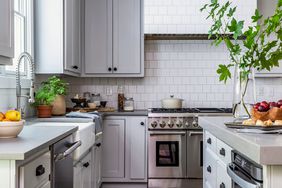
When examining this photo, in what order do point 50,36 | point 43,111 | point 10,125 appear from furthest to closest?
point 50,36 < point 43,111 < point 10,125

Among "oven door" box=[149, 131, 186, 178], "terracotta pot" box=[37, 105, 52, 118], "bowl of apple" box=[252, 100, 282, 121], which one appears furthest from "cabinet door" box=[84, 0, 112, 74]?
"bowl of apple" box=[252, 100, 282, 121]

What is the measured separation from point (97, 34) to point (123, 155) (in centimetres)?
149

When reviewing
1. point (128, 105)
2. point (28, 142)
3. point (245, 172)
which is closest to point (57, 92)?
point (128, 105)

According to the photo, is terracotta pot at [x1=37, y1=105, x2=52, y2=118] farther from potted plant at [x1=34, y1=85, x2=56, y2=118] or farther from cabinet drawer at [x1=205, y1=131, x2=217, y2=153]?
cabinet drawer at [x1=205, y1=131, x2=217, y2=153]

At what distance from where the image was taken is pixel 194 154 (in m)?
4.02

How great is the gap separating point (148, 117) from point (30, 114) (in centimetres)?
126

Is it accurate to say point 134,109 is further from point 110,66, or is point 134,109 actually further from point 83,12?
point 83,12

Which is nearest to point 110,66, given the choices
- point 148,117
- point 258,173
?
point 148,117

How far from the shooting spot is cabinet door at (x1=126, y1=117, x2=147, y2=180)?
419 cm

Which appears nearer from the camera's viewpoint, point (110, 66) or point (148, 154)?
point (148, 154)

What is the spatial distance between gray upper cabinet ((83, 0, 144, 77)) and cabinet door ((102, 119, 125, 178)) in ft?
2.54

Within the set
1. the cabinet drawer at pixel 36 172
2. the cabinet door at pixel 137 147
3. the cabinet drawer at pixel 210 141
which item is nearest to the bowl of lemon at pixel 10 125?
the cabinet drawer at pixel 36 172

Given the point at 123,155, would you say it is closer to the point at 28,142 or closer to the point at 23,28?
the point at 23,28

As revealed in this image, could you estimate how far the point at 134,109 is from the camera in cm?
475
